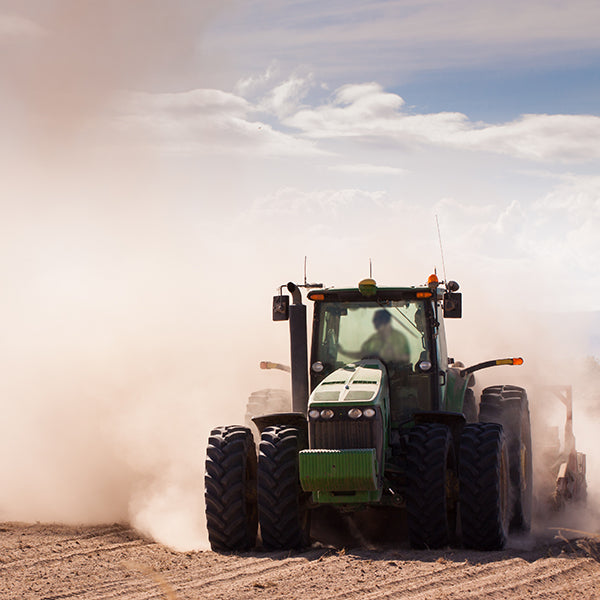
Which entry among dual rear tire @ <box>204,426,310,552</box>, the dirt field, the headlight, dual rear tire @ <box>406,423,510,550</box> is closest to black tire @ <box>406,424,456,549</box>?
dual rear tire @ <box>406,423,510,550</box>

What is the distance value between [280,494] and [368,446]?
3.51ft

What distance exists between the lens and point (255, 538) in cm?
1078

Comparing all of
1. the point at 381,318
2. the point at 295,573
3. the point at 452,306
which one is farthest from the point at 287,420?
the point at 452,306

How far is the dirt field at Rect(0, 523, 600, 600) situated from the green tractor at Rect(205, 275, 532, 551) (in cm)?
38

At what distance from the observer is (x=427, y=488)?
10234 mm

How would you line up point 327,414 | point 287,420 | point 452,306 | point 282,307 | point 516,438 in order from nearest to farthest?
1. point 327,414
2. point 287,420
3. point 282,307
4. point 452,306
5. point 516,438

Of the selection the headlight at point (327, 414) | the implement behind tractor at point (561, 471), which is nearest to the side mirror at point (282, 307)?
the headlight at point (327, 414)

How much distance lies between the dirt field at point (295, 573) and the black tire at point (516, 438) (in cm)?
97

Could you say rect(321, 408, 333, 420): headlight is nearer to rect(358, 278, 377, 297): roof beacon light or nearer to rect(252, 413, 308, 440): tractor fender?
rect(252, 413, 308, 440): tractor fender

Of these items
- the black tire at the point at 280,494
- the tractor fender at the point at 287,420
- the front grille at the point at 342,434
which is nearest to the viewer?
the front grille at the point at 342,434

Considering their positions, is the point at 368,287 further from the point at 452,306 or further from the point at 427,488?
the point at 427,488

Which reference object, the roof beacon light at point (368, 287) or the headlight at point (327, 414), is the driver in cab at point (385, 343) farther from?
the headlight at point (327, 414)

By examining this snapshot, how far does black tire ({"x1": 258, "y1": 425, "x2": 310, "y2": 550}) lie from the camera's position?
10227 mm

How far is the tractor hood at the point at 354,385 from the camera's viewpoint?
1023cm
